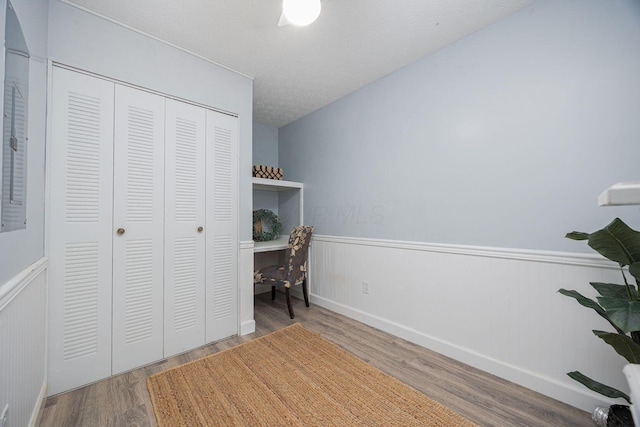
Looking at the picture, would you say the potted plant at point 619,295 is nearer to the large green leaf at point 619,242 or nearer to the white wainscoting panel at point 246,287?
the large green leaf at point 619,242

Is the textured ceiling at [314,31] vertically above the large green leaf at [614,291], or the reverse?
the textured ceiling at [314,31]

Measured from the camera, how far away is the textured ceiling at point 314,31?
165 cm

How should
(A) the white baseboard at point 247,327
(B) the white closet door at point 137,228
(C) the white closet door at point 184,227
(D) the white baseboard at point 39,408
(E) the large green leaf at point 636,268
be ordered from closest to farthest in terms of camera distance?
1. (E) the large green leaf at point 636,268
2. (D) the white baseboard at point 39,408
3. (B) the white closet door at point 137,228
4. (C) the white closet door at point 184,227
5. (A) the white baseboard at point 247,327

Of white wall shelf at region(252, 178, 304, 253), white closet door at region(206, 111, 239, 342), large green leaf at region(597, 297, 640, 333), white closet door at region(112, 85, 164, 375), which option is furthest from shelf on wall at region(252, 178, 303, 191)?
large green leaf at region(597, 297, 640, 333)

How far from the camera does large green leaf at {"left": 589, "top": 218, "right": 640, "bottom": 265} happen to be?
106 cm

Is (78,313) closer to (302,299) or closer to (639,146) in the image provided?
(302,299)

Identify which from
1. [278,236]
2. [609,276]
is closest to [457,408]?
[609,276]

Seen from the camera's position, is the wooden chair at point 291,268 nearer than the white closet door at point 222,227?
No

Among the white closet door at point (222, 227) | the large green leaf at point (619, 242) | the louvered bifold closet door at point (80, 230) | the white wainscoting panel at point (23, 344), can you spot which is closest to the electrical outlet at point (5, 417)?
the white wainscoting panel at point (23, 344)

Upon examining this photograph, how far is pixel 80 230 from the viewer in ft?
5.45

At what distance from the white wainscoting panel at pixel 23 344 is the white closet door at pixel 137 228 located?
38 centimetres

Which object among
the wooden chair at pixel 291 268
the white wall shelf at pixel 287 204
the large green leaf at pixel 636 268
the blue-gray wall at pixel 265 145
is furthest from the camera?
the blue-gray wall at pixel 265 145

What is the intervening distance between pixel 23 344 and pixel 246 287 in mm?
1422

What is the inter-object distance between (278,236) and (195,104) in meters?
2.01
